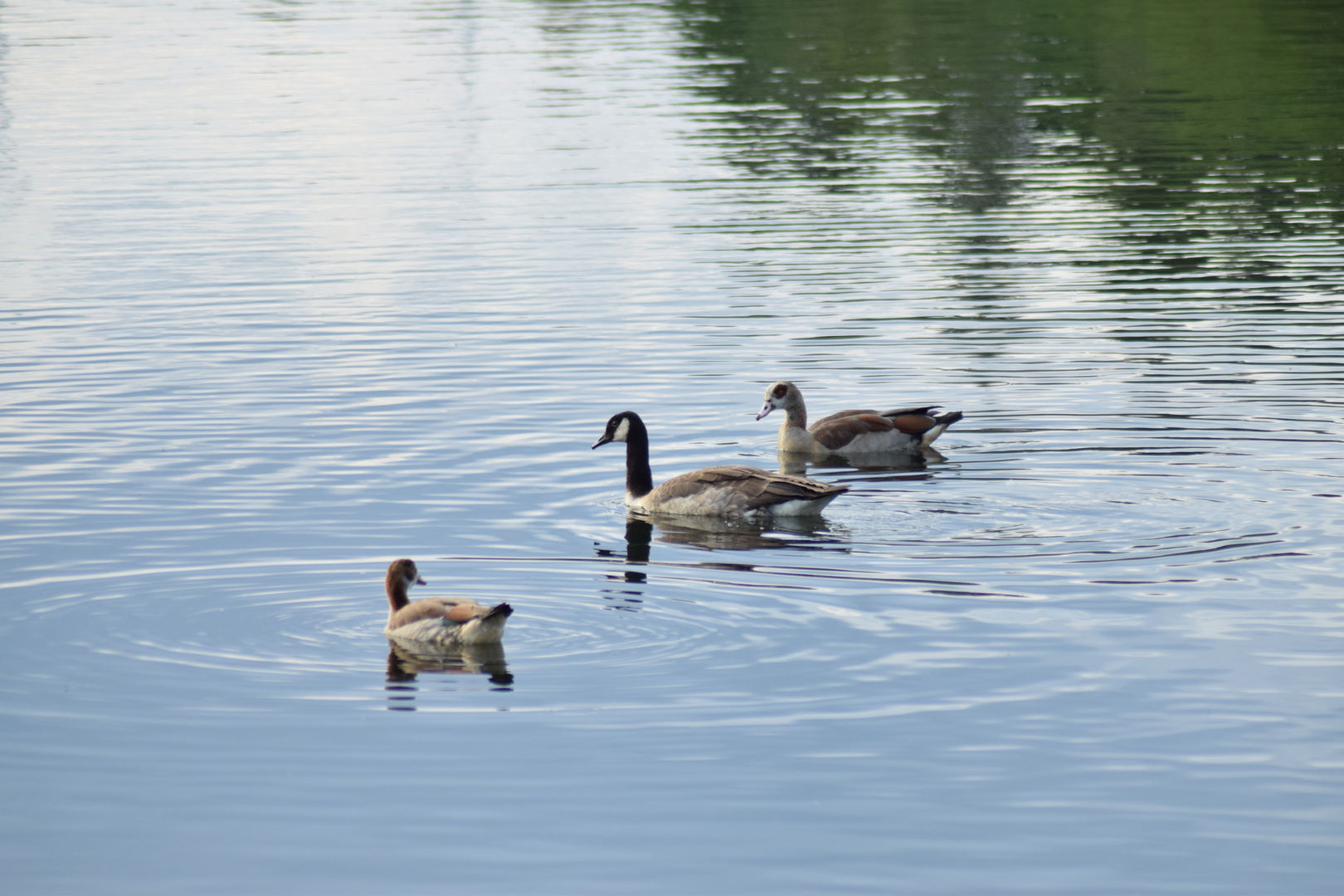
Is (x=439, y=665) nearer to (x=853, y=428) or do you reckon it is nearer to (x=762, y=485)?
(x=762, y=485)

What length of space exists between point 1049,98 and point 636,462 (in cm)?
3735

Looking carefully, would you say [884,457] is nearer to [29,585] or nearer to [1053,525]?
[1053,525]

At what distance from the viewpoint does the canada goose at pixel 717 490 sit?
1642 centimetres

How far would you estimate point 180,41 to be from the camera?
76750mm

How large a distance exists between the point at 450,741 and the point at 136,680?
258 cm

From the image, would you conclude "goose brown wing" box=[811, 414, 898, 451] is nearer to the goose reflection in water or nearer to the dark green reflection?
the goose reflection in water

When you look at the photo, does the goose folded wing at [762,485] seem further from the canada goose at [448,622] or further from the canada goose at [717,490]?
the canada goose at [448,622]

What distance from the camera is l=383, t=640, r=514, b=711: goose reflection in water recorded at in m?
11.8

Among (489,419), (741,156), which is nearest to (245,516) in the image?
(489,419)

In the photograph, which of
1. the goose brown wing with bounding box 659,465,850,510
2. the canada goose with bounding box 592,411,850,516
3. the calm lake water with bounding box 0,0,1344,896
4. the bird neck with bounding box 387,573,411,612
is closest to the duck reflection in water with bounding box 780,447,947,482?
the calm lake water with bounding box 0,0,1344,896

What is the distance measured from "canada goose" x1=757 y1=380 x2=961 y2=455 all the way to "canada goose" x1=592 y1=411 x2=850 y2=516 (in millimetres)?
2433

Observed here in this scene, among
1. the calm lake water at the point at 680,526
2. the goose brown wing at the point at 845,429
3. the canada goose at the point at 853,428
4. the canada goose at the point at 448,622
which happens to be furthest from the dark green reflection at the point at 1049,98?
the canada goose at the point at 448,622

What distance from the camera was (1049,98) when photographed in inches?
2026

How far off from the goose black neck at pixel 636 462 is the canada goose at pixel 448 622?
513 centimetres
